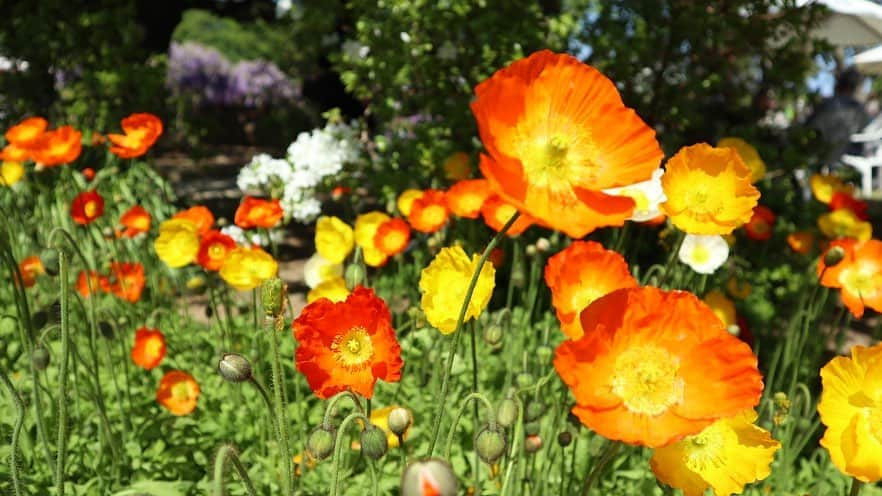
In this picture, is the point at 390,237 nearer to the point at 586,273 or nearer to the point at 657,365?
the point at 586,273

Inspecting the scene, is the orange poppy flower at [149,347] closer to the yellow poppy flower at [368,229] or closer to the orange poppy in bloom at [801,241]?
the yellow poppy flower at [368,229]

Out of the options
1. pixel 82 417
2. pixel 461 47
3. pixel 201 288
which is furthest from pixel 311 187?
pixel 82 417

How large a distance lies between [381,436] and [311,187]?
8.76ft

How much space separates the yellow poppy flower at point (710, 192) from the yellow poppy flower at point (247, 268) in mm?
1004

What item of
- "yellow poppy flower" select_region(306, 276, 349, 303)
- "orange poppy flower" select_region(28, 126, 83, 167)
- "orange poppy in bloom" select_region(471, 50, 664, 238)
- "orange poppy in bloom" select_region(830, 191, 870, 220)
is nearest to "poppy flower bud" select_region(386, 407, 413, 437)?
"orange poppy in bloom" select_region(471, 50, 664, 238)

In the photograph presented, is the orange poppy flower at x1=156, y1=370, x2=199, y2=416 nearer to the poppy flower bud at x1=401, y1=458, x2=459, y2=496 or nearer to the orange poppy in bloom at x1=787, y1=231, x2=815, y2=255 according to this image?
the poppy flower bud at x1=401, y1=458, x2=459, y2=496

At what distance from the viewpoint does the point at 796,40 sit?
380 centimetres

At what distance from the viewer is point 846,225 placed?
9.46 ft

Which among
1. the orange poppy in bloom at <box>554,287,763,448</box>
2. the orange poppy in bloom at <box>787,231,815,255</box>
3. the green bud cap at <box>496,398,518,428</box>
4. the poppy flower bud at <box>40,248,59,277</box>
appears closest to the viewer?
the orange poppy in bloom at <box>554,287,763,448</box>

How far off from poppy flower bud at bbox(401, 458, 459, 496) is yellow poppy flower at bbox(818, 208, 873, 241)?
270 centimetres

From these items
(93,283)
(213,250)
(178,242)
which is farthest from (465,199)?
(93,283)

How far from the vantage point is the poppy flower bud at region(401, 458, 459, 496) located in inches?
25.9

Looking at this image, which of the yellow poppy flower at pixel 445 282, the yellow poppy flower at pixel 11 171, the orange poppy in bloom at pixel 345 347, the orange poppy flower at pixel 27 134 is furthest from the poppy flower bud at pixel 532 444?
the yellow poppy flower at pixel 11 171

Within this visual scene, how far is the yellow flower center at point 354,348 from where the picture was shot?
120 cm
